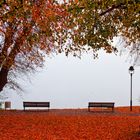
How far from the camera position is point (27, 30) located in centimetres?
3353

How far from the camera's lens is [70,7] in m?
23.6

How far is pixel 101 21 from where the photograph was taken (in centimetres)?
2572

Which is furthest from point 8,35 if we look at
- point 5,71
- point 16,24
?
point 5,71

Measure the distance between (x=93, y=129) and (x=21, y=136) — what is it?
15.9 ft

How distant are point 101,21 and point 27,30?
884cm

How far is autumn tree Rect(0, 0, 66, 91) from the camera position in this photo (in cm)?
2634

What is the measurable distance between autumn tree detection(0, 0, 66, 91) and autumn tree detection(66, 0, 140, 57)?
1541 mm

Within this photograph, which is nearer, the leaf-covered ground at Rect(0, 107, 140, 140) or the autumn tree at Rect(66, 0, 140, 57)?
the autumn tree at Rect(66, 0, 140, 57)

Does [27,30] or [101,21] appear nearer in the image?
[101,21]

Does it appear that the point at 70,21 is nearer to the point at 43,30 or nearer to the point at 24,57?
the point at 43,30

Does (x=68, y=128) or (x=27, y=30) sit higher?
(x=27, y=30)

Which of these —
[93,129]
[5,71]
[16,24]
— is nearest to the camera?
[93,129]

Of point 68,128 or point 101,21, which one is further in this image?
point 68,128

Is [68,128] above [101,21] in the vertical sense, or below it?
below
